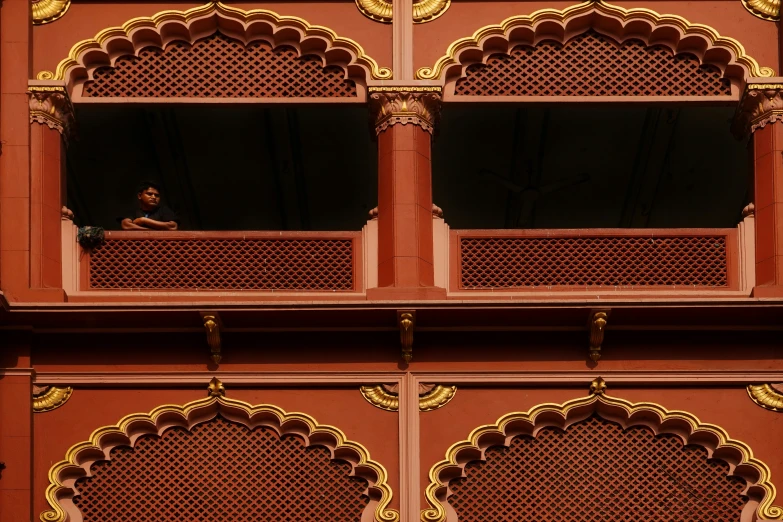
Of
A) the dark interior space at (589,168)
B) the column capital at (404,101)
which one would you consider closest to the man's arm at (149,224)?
the column capital at (404,101)

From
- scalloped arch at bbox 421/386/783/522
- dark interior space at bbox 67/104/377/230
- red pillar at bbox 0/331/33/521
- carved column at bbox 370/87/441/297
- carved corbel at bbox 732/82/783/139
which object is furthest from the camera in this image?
dark interior space at bbox 67/104/377/230

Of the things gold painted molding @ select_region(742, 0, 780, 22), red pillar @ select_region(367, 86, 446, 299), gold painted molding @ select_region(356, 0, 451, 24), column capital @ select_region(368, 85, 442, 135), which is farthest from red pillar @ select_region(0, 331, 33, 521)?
gold painted molding @ select_region(742, 0, 780, 22)

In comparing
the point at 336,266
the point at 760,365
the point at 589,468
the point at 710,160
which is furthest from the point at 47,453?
the point at 710,160

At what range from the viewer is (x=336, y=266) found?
69.7ft

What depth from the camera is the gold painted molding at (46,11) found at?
22016mm

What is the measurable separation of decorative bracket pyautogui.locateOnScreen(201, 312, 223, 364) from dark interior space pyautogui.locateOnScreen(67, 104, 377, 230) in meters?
3.78

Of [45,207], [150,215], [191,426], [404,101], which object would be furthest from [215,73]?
[191,426]

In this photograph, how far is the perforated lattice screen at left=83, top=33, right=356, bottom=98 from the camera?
22.0 meters

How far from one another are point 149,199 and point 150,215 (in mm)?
143

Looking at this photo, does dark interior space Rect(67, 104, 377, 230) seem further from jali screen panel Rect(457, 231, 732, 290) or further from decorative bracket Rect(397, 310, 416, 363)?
decorative bracket Rect(397, 310, 416, 363)

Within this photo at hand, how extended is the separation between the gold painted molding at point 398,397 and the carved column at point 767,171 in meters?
2.67

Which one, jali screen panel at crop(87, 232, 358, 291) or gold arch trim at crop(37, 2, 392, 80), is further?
gold arch trim at crop(37, 2, 392, 80)

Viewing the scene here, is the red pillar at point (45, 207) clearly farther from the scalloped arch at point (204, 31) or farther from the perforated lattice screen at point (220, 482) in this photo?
the perforated lattice screen at point (220, 482)

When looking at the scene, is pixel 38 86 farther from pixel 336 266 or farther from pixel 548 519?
pixel 548 519
